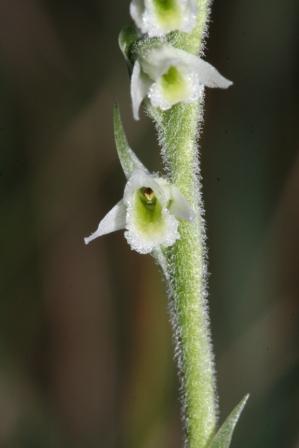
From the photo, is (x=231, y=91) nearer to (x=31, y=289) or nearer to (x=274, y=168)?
(x=274, y=168)

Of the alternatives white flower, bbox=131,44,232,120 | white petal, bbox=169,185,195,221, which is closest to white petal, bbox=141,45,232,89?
white flower, bbox=131,44,232,120

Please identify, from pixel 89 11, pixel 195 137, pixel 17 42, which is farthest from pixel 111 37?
pixel 195 137

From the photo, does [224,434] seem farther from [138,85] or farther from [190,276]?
[138,85]

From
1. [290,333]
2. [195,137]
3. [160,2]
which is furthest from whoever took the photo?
[290,333]

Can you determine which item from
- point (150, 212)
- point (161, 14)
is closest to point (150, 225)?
point (150, 212)

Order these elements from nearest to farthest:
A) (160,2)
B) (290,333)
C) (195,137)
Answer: (160,2) → (195,137) → (290,333)

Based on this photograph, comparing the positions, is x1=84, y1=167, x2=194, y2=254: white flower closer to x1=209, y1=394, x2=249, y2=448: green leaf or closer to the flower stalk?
the flower stalk
